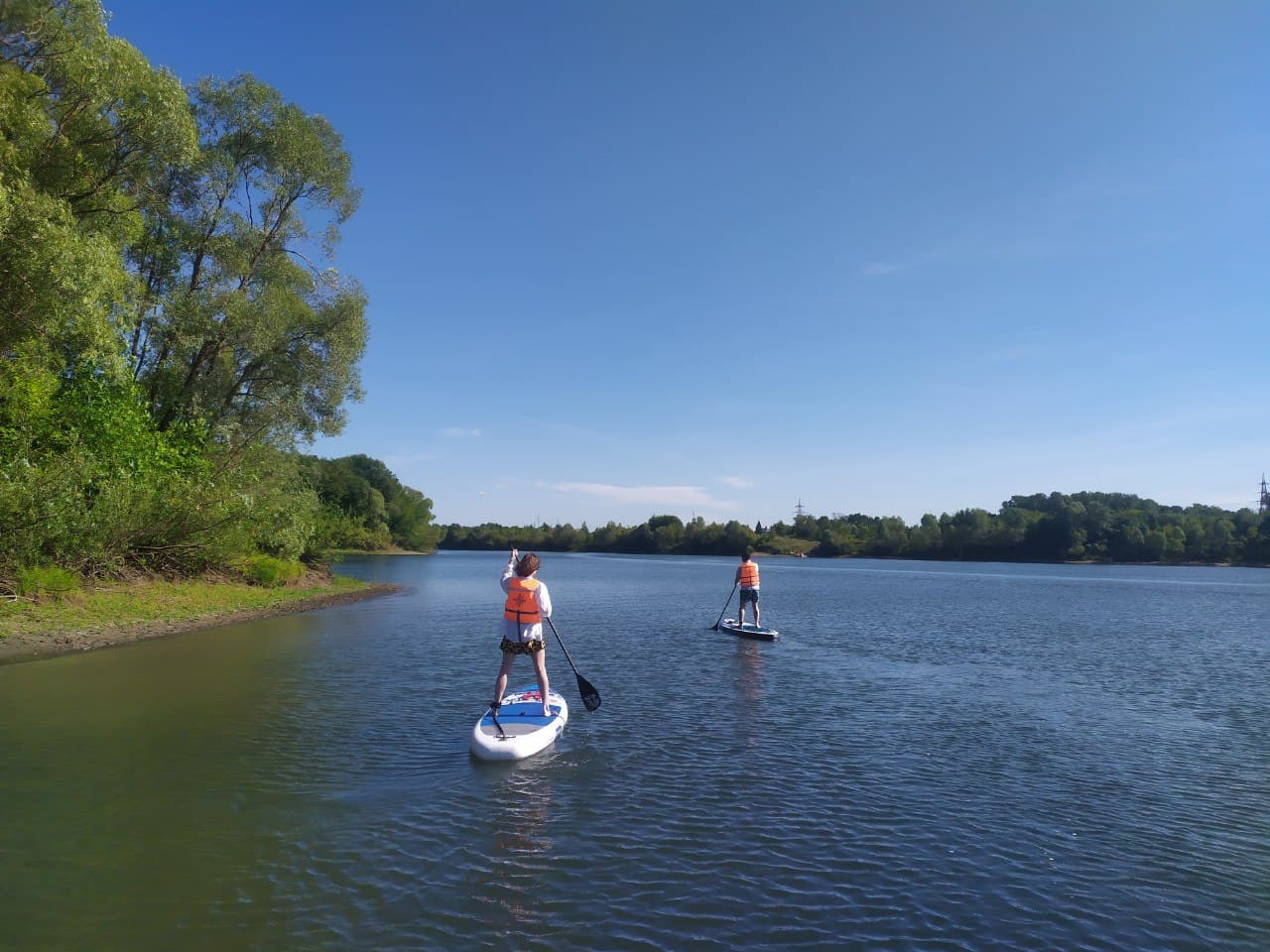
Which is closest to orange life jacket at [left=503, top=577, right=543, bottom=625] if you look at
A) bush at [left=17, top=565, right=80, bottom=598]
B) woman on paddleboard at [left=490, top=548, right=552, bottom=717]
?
woman on paddleboard at [left=490, top=548, right=552, bottom=717]

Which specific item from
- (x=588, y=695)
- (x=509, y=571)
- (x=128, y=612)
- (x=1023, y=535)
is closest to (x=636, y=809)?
(x=509, y=571)

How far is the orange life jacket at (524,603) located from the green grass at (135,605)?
14.8 meters

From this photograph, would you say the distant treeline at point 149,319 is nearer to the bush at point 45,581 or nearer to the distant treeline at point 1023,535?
the bush at point 45,581

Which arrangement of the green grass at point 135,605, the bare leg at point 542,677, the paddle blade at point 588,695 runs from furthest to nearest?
the green grass at point 135,605, the paddle blade at point 588,695, the bare leg at point 542,677

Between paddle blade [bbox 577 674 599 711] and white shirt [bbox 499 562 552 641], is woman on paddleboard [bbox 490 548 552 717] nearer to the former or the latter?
white shirt [bbox 499 562 552 641]

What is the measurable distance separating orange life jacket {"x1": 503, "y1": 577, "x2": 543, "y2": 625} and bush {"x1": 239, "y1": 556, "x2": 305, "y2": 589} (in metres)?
25.8

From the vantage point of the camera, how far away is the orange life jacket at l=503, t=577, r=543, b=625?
38.4 feet

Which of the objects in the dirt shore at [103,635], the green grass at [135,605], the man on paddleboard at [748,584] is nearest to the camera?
the dirt shore at [103,635]

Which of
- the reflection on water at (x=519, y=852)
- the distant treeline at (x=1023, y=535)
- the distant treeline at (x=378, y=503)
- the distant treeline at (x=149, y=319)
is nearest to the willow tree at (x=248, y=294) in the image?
the distant treeline at (x=149, y=319)

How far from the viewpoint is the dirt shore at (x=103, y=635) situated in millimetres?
18219

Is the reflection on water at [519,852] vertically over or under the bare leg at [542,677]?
under

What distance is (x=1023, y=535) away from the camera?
471ft

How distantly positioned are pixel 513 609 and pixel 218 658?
11.3 m

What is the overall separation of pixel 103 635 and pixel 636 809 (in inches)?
727
